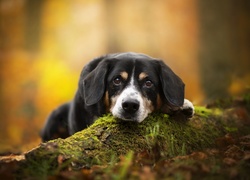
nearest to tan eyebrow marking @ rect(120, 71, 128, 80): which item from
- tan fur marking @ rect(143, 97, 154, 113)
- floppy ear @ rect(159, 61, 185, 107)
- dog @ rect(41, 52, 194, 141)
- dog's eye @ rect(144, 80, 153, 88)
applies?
dog @ rect(41, 52, 194, 141)

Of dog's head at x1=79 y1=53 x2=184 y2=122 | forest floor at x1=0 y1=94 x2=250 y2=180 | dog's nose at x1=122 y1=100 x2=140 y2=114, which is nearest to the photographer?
forest floor at x1=0 y1=94 x2=250 y2=180

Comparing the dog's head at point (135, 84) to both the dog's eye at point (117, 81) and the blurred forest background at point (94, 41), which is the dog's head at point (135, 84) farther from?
the blurred forest background at point (94, 41)

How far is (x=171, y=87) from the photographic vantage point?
Result: 17.4ft

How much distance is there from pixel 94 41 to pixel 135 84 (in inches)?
741

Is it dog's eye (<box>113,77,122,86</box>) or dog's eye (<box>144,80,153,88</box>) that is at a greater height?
dog's eye (<box>113,77,122,86</box>)

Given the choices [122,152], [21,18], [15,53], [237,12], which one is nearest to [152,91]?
[122,152]

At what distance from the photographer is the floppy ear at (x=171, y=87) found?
17.0ft

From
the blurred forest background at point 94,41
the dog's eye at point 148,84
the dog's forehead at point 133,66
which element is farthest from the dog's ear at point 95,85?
the blurred forest background at point 94,41

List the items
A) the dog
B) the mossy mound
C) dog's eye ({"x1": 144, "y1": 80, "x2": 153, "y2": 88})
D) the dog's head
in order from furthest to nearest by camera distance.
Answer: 1. dog's eye ({"x1": 144, "y1": 80, "x2": 153, "y2": 88})
2. the dog's head
3. the dog
4. the mossy mound

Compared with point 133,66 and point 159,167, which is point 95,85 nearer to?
point 133,66

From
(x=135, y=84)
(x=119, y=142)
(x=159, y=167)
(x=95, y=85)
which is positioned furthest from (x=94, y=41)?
(x=159, y=167)

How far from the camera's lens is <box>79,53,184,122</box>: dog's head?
201 inches

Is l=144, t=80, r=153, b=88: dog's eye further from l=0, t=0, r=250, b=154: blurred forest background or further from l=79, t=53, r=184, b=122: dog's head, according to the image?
l=0, t=0, r=250, b=154: blurred forest background

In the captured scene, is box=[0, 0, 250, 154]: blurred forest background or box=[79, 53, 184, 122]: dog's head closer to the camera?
box=[79, 53, 184, 122]: dog's head
